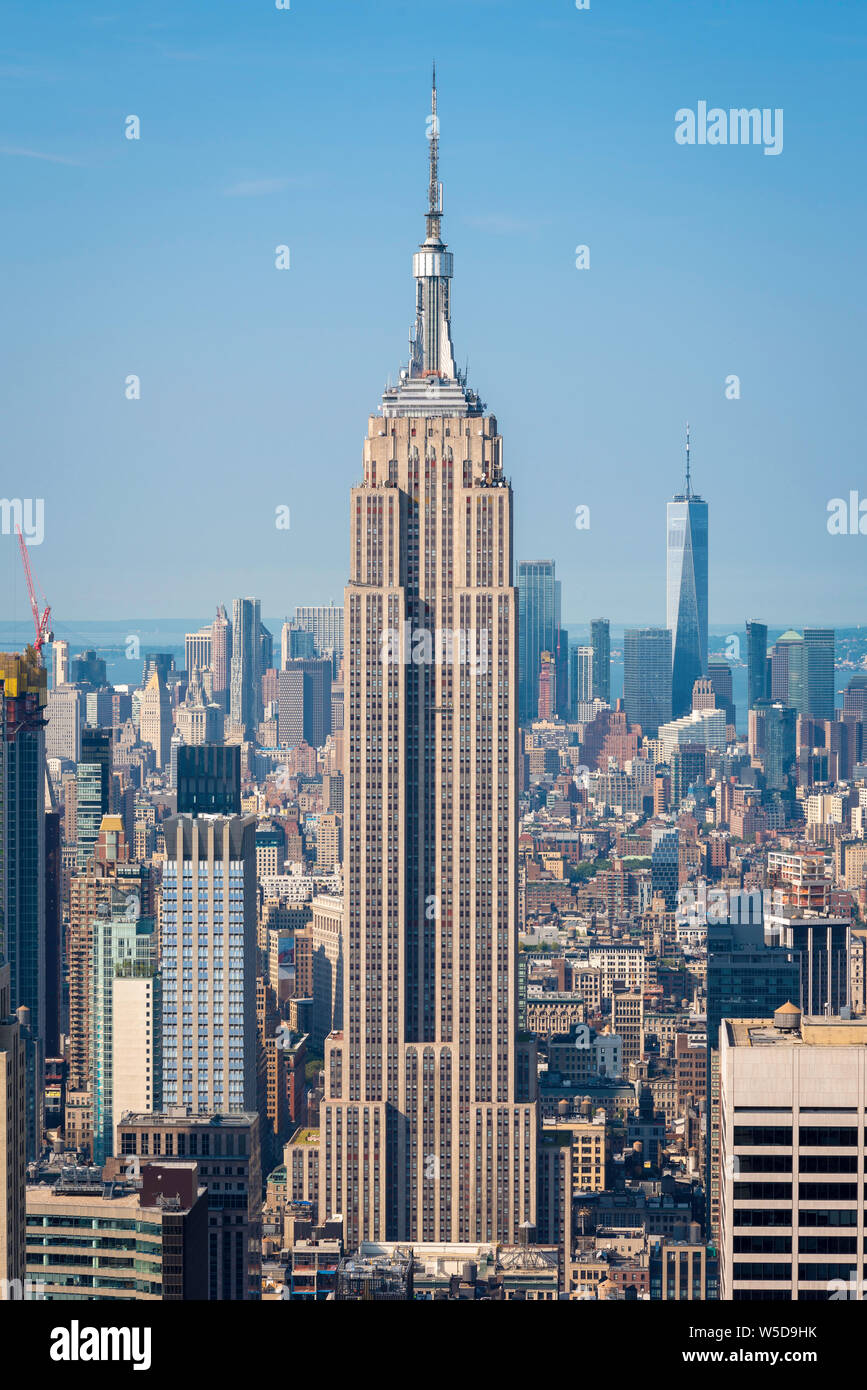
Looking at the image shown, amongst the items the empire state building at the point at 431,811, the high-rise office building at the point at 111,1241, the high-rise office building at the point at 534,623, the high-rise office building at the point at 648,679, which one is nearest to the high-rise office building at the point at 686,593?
the high-rise office building at the point at 648,679

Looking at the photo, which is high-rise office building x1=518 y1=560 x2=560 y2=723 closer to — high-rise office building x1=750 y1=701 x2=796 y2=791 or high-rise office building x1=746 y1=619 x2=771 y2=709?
high-rise office building x1=746 y1=619 x2=771 y2=709

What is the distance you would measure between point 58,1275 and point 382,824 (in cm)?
1171

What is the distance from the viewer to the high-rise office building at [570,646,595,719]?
41.4m

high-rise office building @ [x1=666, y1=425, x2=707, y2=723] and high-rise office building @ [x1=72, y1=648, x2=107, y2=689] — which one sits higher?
high-rise office building @ [x1=666, y1=425, x2=707, y2=723]

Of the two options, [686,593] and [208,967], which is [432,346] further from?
[686,593]

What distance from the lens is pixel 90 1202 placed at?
13898mm

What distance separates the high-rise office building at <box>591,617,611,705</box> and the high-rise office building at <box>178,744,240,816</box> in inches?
446

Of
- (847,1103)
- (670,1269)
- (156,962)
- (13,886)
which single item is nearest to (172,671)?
(13,886)

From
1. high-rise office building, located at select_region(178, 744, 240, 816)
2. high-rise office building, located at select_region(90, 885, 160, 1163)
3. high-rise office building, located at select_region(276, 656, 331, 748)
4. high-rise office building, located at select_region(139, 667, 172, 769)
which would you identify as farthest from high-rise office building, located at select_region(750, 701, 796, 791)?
high-rise office building, located at select_region(90, 885, 160, 1163)

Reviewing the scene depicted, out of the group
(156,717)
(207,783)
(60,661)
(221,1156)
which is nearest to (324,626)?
(207,783)

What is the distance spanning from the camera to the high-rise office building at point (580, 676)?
41.4 m

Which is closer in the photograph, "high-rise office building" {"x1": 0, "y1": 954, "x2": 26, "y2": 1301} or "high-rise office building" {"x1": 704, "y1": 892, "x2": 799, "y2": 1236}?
"high-rise office building" {"x1": 0, "y1": 954, "x2": 26, "y2": 1301}

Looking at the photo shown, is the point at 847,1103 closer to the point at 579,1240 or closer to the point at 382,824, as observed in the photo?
the point at 579,1240

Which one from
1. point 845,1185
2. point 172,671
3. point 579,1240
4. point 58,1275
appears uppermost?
point 172,671
